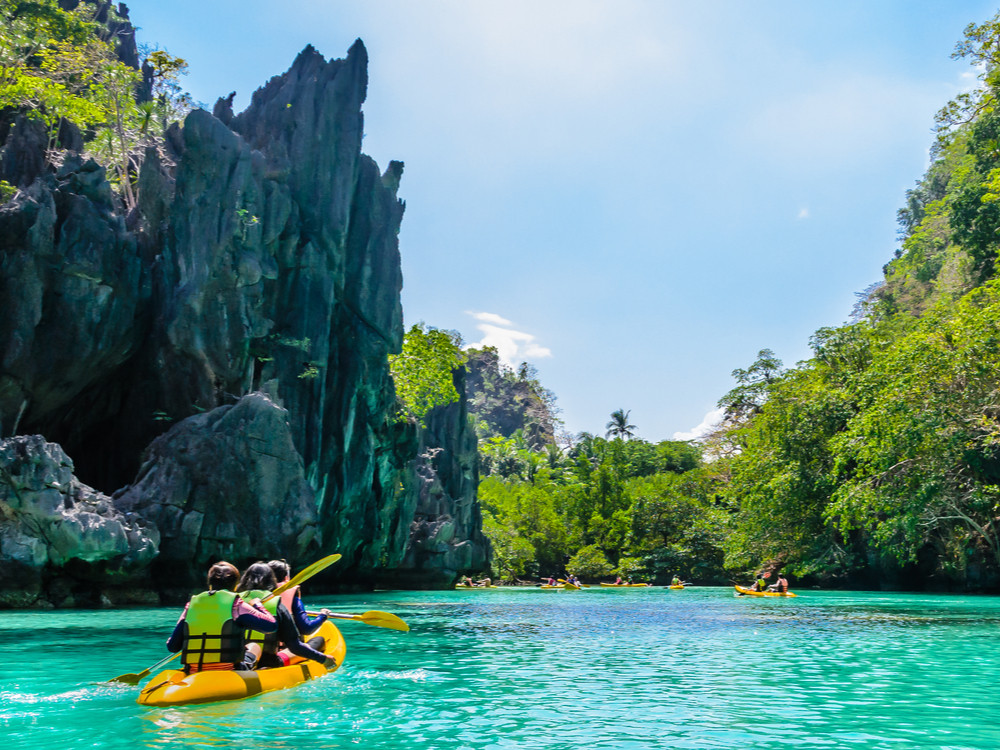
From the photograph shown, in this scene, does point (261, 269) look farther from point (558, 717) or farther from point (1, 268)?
point (558, 717)

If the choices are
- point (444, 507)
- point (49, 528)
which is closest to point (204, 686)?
point (49, 528)

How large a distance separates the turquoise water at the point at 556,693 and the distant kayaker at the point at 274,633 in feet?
1.37

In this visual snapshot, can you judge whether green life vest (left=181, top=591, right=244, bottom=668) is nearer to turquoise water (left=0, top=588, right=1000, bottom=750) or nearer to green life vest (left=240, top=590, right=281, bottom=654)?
turquoise water (left=0, top=588, right=1000, bottom=750)

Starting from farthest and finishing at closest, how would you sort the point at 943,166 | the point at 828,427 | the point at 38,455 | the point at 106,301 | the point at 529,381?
the point at 529,381 < the point at 943,166 < the point at 828,427 < the point at 106,301 < the point at 38,455

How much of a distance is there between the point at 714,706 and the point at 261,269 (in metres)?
23.9

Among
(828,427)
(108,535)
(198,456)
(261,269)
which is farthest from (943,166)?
(108,535)

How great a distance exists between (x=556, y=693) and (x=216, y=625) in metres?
3.76

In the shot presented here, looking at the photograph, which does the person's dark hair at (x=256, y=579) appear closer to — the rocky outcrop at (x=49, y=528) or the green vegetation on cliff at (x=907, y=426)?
the rocky outcrop at (x=49, y=528)

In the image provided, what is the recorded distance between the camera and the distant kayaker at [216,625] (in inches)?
298

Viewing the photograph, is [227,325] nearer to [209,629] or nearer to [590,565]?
[209,629]

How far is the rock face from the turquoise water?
331 inches

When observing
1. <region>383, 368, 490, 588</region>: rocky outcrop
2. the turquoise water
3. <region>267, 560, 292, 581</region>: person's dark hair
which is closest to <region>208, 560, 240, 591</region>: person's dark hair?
the turquoise water

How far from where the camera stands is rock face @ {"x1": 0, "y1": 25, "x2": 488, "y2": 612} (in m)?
23.9

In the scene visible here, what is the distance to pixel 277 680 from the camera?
8.34 m
